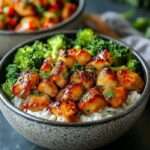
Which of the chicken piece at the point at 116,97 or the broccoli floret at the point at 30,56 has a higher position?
the broccoli floret at the point at 30,56

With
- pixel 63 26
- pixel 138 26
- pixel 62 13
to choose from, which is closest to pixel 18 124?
pixel 63 26

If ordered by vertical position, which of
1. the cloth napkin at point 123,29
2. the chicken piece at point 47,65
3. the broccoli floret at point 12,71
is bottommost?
the cloth napkin at point 123,29

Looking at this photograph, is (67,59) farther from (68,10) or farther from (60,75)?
(68,10)

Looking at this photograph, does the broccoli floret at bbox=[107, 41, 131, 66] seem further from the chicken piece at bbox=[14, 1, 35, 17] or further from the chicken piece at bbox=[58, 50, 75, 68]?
the chicken piece at bbox=[14, 1, 35, 17]

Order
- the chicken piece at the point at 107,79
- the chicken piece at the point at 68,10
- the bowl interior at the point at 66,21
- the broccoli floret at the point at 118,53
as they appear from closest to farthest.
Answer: the chicken piece at the point at 107,79
the broccoli floret at the point at 118,53
the bowl interior at the point at 66,21
the chicken piece at the point at 68,10

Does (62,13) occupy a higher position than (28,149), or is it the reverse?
(62,13)

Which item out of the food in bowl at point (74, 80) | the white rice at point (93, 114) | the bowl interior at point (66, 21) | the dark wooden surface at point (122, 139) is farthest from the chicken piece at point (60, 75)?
the bowl interior at point (66, 21)

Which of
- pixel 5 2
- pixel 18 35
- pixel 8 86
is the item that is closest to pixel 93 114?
pixel 8 86

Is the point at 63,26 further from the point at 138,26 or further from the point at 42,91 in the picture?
the point at 138,26

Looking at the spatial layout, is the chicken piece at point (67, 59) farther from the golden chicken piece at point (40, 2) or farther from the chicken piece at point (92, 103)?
the golden chicken piece at point (40, 2)
